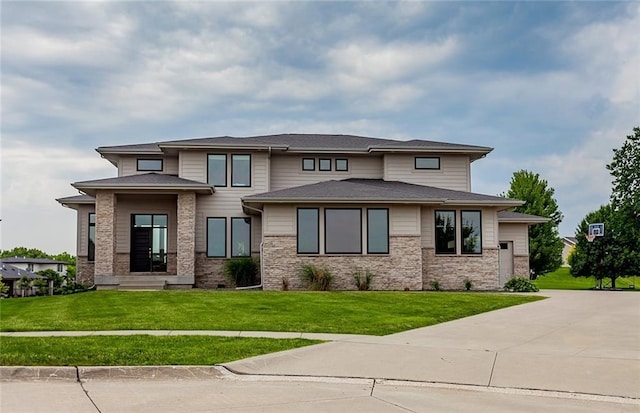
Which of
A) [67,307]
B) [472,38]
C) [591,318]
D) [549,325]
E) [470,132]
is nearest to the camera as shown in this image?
[549,325]

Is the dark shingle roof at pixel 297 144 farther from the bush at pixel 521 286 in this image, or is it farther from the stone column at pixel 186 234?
the bush at pixel 521 286

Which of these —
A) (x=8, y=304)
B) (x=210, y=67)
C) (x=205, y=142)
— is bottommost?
(x=8, y=304)

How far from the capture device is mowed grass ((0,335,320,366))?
927 centimetres

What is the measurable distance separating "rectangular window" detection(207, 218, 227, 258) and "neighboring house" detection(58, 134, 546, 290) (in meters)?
0.04

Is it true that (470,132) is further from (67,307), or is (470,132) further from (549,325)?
(67,307)

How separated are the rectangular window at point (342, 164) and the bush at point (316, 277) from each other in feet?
22.0

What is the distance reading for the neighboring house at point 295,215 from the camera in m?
24.6

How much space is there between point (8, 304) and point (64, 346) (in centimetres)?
1142

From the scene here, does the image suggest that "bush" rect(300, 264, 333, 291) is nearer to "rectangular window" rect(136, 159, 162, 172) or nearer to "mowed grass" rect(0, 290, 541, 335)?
"mowed grass" rect(0, 290, 541, 335)

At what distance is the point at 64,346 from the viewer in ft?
33.9

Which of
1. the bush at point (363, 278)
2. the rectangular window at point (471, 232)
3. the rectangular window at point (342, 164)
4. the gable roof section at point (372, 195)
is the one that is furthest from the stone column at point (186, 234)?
the rectangular window at point (471, 232)

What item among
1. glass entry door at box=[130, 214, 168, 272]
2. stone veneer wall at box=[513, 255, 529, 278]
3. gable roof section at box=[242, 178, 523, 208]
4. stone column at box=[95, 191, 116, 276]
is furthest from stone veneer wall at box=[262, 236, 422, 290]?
stone veneer wall at box=[513, 255, 529, 278]

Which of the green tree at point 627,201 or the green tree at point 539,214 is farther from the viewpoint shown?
the green tree at point 539,214

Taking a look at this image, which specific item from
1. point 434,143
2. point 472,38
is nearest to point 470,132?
point 434,143
